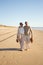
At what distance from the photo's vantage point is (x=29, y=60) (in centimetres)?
891

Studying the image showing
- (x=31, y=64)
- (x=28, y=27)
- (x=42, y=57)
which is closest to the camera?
(x=31, y=64)

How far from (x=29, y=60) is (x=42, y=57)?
3.09ft

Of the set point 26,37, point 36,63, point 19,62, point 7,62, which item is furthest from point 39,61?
point 26,37

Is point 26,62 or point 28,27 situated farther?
point 28,27

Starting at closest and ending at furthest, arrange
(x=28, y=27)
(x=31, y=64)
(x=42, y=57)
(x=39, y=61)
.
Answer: (x=31, y=64) → (x=39, y=61) → (x=42, y=57) → (x=28, y=27)

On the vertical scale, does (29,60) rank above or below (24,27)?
below

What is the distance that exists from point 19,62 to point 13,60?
0.44m

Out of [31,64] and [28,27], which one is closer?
[31,64]

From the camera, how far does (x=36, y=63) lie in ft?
27.5

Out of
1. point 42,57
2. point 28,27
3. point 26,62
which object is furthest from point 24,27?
point 26,62

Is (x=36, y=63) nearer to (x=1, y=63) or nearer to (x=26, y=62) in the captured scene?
(x=26, y=62)

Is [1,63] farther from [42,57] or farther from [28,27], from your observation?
[28,27]

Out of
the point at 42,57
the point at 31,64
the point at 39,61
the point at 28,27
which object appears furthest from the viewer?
the point at 28,27

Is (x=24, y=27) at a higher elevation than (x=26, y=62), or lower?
higher
